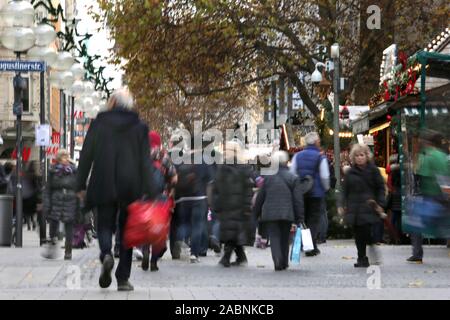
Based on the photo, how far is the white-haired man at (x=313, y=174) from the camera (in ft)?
64.0

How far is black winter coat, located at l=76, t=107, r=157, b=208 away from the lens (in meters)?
11.4

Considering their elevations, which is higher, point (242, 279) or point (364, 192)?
point (364, 192)

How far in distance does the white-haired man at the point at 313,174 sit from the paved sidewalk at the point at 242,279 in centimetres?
62

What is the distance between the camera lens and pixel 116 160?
11492 millimetres

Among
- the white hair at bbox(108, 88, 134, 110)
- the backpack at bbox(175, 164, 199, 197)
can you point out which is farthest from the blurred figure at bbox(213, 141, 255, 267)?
the white hair at bbox(108, 88, 134, 110)

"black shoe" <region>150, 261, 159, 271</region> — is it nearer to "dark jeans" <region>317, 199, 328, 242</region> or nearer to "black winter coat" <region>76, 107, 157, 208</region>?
"black winter coat" <region>76, 107, 157, 208</region>

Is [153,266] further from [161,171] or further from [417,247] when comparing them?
[417,247]

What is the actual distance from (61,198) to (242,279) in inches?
207

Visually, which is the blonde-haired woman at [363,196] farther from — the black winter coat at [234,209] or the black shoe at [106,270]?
the black shoe at [106,270]

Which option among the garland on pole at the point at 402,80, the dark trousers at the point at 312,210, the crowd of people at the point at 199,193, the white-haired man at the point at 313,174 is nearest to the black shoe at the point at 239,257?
the crowd of people at the point at 199,193

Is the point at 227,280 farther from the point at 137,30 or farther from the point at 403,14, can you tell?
the point at 403,14

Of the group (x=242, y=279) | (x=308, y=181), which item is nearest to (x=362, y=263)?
(x=242, y=279)

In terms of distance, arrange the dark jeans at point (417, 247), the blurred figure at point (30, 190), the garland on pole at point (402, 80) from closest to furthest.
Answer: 1. the dark jeans at point (417, 247)
2. the garland on pole at point (402, 80)
3. the blurred figure at point (30, 190)
